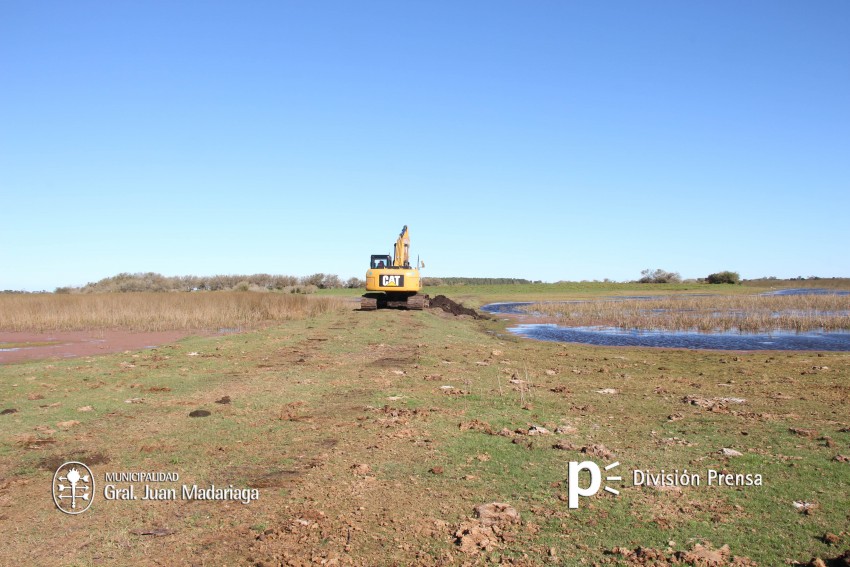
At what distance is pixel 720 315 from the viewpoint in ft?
120

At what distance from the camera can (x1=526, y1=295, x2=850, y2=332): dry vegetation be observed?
29.6m

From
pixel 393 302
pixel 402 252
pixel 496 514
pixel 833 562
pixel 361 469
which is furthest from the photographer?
pixel 402 252

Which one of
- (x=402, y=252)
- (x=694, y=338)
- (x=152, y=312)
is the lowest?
(x=694, y=338)

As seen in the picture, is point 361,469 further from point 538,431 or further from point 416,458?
point 538,431

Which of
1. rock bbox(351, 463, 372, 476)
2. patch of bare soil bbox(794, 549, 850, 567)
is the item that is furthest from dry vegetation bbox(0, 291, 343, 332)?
patch of bare soil bbox(794, 549, 850, 567)

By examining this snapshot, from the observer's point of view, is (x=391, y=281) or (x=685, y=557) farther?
(x=391, y=281)

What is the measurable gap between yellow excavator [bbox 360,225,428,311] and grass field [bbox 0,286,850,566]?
17.1 m

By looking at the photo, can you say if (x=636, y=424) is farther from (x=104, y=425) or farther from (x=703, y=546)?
(x=104, y=425)

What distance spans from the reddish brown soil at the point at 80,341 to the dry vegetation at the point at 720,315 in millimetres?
20430

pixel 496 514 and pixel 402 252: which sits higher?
pixel 402 252

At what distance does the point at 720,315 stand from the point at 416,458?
3449 cm

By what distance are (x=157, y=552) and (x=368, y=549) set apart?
5.30 ft

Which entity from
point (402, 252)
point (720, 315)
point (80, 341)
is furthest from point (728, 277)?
point (80, 341)

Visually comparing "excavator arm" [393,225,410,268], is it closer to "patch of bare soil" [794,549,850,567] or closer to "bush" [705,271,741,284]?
"patch of bare soil" [794,549,850,567]
